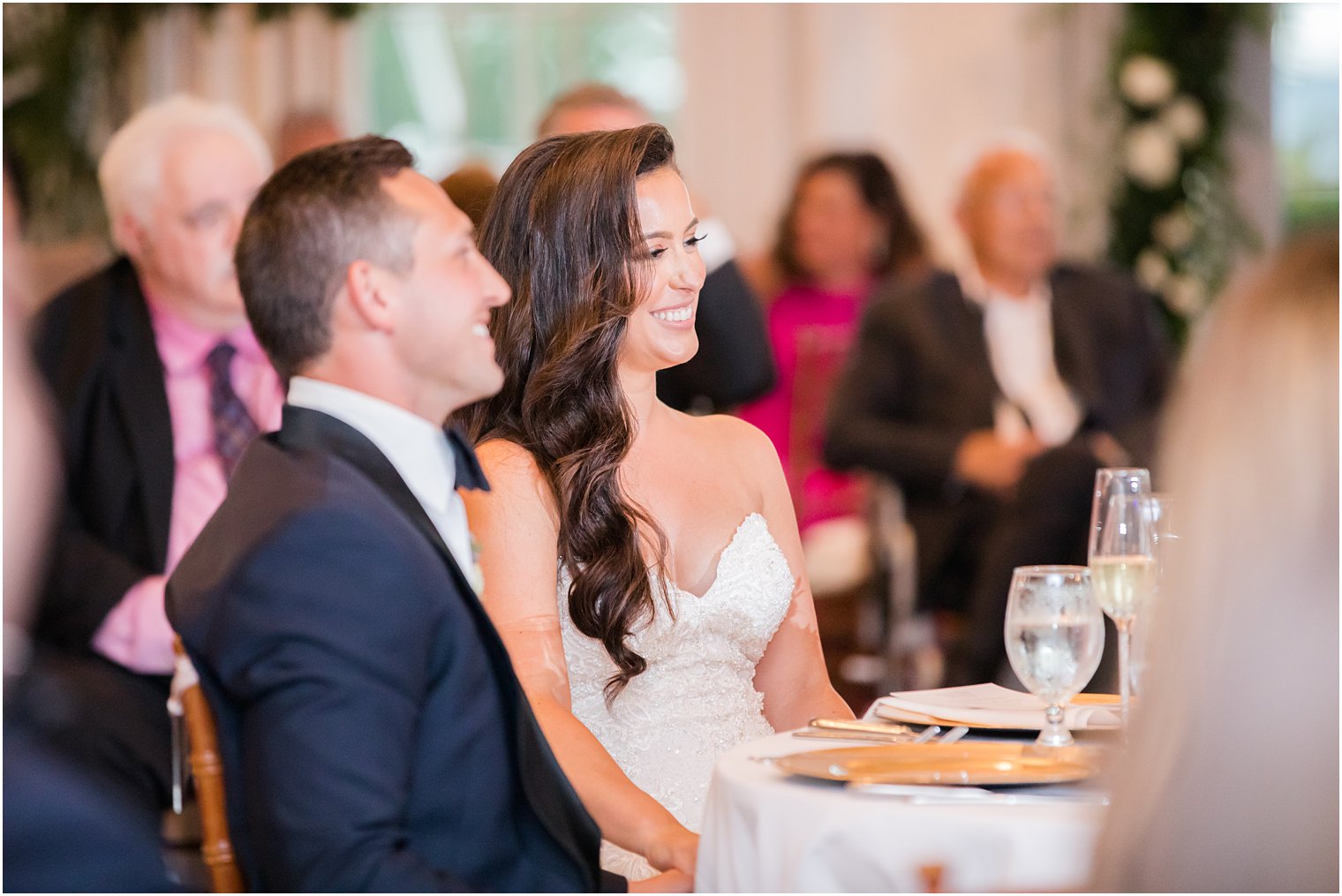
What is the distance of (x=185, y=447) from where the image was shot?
3129 millimetres

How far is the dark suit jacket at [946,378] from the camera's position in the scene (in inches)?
185

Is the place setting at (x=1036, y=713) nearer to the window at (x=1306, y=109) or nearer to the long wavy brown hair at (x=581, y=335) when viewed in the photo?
the long wavy brown hair at (x=581, y=335)

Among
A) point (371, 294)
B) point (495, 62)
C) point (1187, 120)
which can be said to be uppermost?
point (495, 62)

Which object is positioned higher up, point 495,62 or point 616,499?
point 495,62

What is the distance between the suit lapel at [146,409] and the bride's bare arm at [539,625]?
107 centimetres

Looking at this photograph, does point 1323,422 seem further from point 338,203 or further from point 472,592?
point 338,203

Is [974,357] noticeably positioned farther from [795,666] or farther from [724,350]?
[795,666]

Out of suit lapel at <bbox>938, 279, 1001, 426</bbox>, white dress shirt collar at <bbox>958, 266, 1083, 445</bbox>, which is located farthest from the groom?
white dress shirt collar at <bbox>958, 266, 1083, 445</bbox>

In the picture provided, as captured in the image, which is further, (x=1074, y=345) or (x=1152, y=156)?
(x=1152, y=156)

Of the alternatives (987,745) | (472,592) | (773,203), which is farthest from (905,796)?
(773,203)

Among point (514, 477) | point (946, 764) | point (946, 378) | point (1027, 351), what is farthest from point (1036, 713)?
point (1027, 351)

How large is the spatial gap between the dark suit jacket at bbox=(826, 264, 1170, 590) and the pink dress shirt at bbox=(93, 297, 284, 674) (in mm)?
2062

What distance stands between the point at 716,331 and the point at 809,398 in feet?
6.01

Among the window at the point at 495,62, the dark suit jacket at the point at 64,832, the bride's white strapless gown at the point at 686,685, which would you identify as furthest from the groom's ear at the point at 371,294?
the window at the point at 495,62
